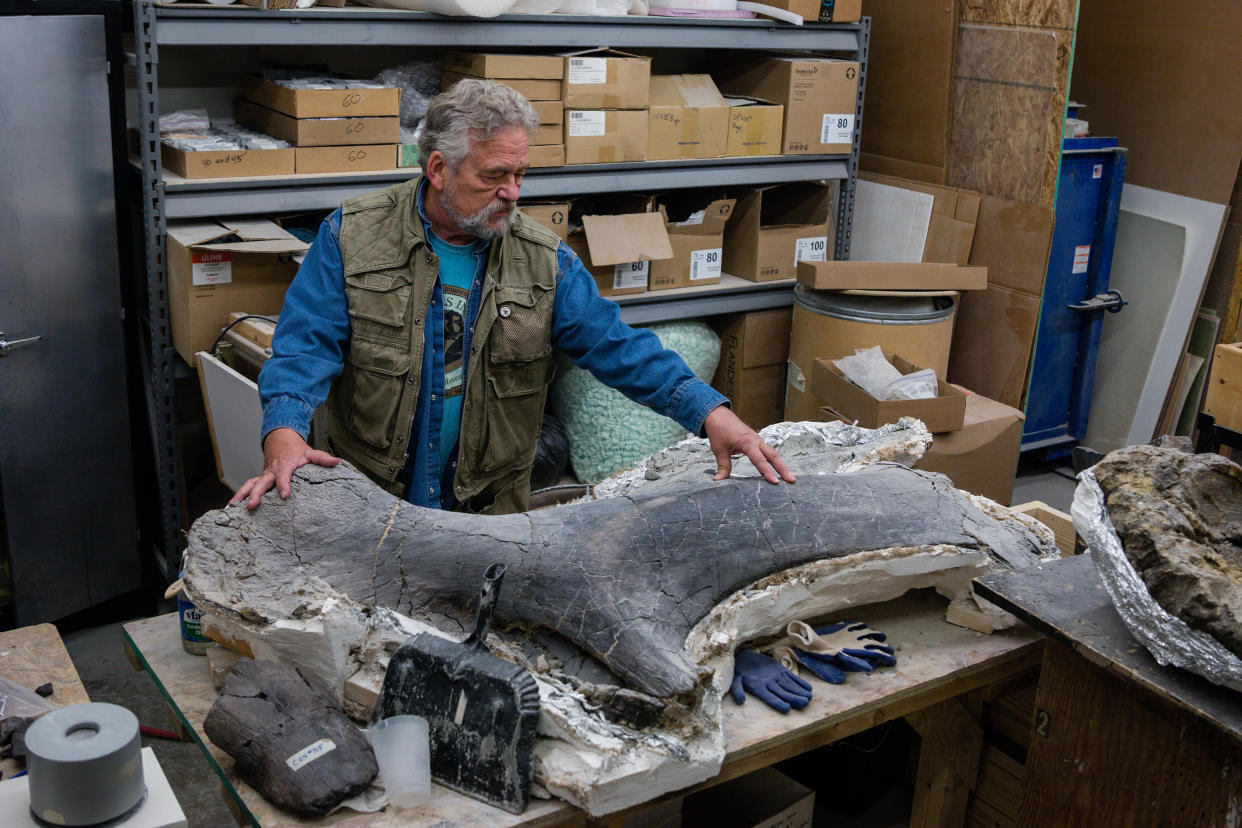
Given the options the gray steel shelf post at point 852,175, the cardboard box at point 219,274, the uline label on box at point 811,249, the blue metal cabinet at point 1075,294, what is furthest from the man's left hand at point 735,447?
the blue metal cabinet at point 1075,294

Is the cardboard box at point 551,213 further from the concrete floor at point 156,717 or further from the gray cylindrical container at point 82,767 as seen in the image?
the gray cylindrical container at point 82,767

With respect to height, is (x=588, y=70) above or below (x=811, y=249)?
above

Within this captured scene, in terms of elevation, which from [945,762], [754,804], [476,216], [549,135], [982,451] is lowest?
[754,804]

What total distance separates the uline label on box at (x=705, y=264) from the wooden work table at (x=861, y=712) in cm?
190

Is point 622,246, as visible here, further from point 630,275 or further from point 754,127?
point 754,127

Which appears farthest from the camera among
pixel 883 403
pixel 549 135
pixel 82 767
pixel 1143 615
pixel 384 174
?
pixel 549 135

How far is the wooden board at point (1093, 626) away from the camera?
5.25ft

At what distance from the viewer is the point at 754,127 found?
150 inches

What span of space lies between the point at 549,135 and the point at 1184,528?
223 cm

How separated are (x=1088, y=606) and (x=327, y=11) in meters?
2.34

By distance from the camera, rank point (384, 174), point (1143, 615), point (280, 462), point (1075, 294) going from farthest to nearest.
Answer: point (1075, 294) < point (384, 174) < point (280, 462) < point (1143, 615)

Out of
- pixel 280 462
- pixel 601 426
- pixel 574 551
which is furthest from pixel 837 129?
pixel 280 462

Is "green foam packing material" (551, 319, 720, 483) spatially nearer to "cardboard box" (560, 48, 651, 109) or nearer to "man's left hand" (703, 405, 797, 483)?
"cardboard box" (560, 48, 651, 109)

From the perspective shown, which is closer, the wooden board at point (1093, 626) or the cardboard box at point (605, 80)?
the wooden board at point (1093, 626)
